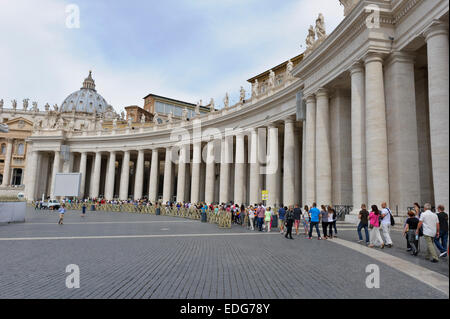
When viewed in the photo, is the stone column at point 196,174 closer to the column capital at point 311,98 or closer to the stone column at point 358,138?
the column capital at point 311,98

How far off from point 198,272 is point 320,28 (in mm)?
25179

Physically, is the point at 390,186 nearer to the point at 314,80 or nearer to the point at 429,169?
the point at 429,169

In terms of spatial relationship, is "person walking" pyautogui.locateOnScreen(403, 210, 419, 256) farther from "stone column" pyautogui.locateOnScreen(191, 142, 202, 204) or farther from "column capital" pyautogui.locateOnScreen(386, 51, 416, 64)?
"stone column" pyautogui.locateOnScreen(191, 142, 202, 204)

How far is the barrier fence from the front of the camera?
21281 millimetres

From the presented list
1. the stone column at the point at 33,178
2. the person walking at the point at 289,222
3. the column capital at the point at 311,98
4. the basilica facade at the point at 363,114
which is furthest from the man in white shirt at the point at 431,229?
the stone column at the point at 33,178

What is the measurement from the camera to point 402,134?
1788 cm

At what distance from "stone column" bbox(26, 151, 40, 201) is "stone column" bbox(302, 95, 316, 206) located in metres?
58.0

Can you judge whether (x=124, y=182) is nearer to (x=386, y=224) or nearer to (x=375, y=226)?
(x=375, y=226)

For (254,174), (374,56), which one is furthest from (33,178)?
(374,56)

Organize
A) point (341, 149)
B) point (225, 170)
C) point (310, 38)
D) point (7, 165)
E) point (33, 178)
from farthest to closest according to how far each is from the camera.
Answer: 1. point (7, 165)
2. point (33, 178)
3. point (225, 170)
4. point (310, 38)
5. point (341, 149)

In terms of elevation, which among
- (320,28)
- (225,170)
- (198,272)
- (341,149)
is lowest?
(198,272)

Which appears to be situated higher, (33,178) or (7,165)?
(7,165)

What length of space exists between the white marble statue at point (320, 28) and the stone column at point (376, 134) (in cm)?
835

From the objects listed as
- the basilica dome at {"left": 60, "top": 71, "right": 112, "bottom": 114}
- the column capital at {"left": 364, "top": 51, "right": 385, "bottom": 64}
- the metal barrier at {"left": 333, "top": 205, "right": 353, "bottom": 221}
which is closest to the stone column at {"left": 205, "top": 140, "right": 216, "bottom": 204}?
the metal barrier at {"left": 333, "top": 205, "right": 353, "bottom": 221}
